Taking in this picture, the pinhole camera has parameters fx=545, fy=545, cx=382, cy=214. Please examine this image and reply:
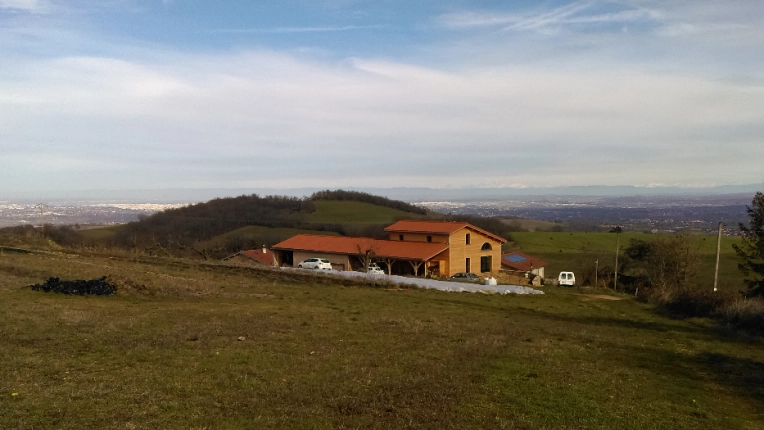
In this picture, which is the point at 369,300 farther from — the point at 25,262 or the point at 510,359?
the point at 25,262

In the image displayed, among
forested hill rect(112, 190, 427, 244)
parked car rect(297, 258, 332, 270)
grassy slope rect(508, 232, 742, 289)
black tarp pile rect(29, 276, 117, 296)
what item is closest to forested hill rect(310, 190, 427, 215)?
forested hill rect(112, 190, 427, 244)

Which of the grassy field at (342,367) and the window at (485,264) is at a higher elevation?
the grassy field at (342,367)

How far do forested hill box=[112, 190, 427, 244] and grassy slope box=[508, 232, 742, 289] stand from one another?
25045 mm

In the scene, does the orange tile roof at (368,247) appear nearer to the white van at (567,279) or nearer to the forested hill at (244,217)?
the white van at (567,279)

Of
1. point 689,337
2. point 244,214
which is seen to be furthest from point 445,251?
point 244,214

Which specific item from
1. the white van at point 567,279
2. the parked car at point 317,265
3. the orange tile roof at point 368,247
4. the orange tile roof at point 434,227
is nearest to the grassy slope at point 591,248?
the white van at point 567,279

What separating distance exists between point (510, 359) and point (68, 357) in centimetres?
981

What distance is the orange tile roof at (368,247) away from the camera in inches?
1914

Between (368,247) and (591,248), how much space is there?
1538 inches

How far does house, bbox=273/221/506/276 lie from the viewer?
4931 cm

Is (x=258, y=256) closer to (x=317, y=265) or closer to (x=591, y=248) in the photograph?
(x=317, y=265)

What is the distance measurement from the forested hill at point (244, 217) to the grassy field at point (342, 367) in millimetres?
61710

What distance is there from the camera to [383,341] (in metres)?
14.9

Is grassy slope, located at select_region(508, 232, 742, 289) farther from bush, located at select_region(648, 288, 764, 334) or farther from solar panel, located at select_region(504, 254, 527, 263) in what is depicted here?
bush, located at select_region(648, 288, 764, 334)
